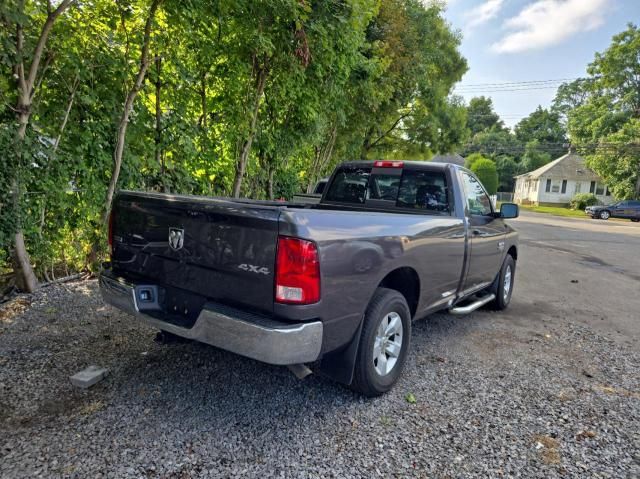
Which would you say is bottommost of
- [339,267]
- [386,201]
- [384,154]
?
[339,267]

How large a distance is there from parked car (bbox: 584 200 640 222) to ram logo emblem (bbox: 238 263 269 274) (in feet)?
112

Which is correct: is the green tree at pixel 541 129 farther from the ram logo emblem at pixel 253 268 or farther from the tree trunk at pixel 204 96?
the ram logo emblem at pixel 253 268

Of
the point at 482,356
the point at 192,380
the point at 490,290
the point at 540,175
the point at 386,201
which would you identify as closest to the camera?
the point at 192,380

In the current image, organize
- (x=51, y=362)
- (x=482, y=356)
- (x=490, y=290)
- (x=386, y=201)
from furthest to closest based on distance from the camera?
(x=490, y=290) < (x=386, y=201) < (x=482, y=356) < (x=51, y=362)

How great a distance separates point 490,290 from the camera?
5.48m

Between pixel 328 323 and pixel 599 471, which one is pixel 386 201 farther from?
pixel 599 471

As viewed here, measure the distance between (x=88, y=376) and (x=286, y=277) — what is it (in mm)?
1936

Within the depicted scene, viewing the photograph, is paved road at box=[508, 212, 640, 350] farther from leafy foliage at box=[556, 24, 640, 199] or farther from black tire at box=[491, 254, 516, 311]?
leafy foliage at box=[556, 24, 640, 199]

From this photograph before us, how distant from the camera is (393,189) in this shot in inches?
174

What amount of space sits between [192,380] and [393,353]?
1.59 meters

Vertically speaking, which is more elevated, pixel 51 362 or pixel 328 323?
pixel 328 323

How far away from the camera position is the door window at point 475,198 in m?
4.48

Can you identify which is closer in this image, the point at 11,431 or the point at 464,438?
the point at 11,431

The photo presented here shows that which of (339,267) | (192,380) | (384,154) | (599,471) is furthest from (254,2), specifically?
(384,154)
